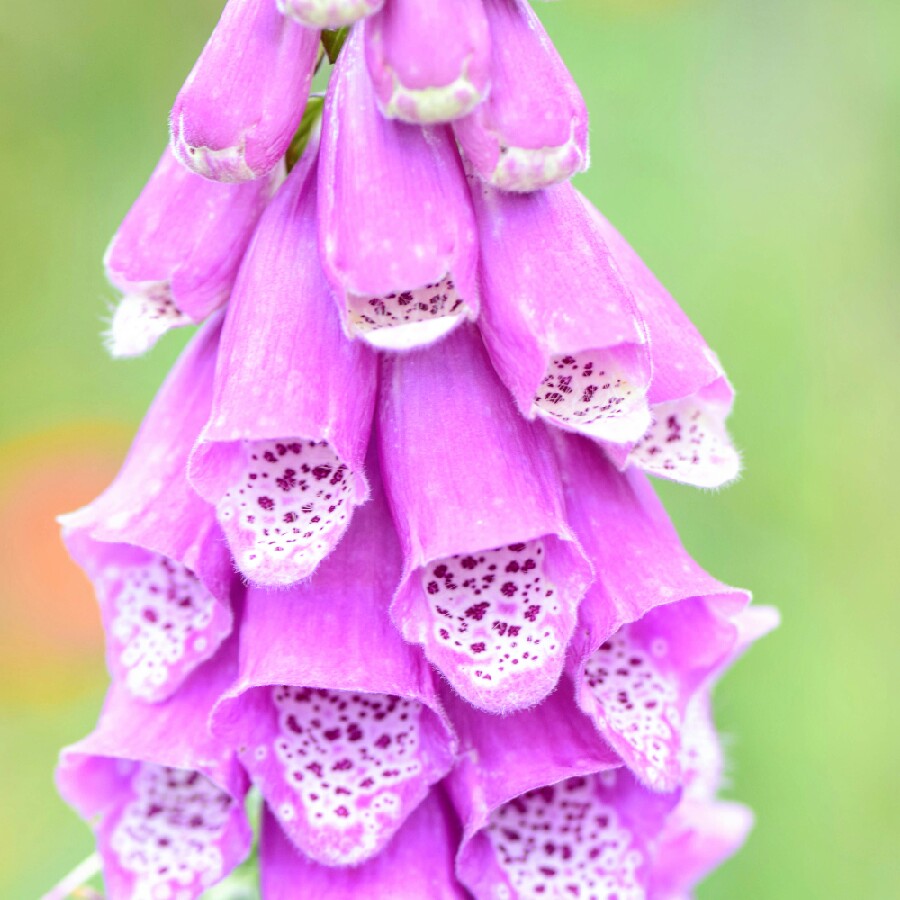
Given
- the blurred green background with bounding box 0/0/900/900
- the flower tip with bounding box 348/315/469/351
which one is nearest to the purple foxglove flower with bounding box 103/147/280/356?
the flower tip with bounding box 348/315/469/351

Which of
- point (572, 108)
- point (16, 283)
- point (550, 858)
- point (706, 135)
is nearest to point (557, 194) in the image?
point (572, 108)

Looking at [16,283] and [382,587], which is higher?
[382,587]

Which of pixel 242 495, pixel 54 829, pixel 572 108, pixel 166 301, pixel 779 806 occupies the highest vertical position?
pixel 572 108

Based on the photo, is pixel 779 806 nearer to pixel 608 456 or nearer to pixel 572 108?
pixel 608 456

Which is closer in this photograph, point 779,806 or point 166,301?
point 166,301

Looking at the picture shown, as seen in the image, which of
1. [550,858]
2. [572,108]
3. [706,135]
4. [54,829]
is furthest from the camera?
[706,135]

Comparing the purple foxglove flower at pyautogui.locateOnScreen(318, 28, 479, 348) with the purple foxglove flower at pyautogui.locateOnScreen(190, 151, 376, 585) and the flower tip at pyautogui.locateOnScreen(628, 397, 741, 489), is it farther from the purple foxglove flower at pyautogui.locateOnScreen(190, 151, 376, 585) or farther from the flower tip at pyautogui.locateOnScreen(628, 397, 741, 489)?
the flower tip at pyautogui.locateOnScreen(628, 397, 741, 489)
